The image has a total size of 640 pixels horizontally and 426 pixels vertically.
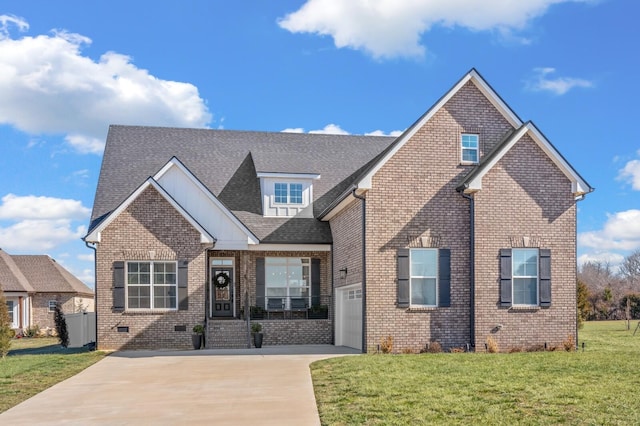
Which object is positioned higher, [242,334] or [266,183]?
[266,183]

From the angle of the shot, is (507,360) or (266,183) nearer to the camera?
(507,360)

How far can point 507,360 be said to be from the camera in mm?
16594

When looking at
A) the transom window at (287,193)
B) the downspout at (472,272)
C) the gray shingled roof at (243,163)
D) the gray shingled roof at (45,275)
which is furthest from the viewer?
the gray shingled roof at (45,275)

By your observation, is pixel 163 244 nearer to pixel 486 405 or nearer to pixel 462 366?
pixel 462 366

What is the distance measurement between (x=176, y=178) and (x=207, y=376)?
1087cm

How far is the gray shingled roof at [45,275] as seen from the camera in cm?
4369

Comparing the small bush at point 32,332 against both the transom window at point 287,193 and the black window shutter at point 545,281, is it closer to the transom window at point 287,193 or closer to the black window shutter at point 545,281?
the transom window at point 287,193

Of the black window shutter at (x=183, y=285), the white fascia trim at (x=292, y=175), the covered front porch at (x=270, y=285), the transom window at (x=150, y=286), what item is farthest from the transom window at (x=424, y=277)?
the transom window at (x=150, y=286)

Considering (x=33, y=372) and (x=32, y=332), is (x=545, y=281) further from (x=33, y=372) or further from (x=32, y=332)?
(x=32, y=332)

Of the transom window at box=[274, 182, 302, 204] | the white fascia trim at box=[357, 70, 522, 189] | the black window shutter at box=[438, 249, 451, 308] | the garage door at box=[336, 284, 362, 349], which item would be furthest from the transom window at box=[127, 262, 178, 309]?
the black window shutter at box=[438, 249, 451, 308]

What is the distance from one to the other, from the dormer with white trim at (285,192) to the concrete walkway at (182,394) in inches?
320

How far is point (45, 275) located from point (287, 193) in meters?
24.7

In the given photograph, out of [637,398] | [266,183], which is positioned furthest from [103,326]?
[637,398]

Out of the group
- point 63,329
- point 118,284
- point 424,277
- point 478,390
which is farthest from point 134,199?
point 478,390
